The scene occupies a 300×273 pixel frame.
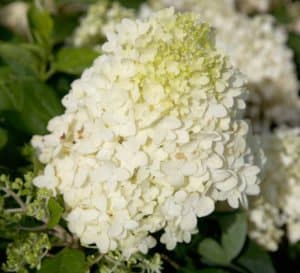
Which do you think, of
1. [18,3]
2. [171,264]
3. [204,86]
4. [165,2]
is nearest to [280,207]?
[171,264]

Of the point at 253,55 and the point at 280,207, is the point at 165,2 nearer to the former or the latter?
the point at 253,55

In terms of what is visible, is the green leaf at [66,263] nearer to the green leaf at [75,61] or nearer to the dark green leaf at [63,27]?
the green leaf at [75,61]

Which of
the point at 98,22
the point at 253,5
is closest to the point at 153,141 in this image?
the point at 98,22

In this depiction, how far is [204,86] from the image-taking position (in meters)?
0.83

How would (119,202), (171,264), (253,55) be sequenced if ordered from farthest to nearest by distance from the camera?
1. (253,55)
2. (171,264)
3. (119,202)

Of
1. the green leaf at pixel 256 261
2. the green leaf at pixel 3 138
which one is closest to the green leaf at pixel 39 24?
the green leaf at pixel 3 138

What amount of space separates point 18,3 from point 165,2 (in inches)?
14.5

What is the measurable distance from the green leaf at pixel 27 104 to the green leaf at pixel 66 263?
0.83 ft

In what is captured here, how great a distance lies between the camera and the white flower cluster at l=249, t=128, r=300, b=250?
116cm

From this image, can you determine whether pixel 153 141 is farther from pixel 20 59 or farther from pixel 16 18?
pixel 16 18

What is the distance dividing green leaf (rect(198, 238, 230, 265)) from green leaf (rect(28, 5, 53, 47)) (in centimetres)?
47

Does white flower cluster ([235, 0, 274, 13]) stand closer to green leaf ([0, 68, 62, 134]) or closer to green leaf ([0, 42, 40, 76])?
green leaf ([0, 42, 40, 76])

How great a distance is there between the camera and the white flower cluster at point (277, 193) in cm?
116

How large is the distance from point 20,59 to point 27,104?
0.56 ft
